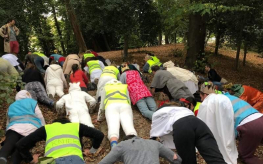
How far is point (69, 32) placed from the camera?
1839 cm

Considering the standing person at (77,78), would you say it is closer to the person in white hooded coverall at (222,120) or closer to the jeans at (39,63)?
the jeans at (39,63)

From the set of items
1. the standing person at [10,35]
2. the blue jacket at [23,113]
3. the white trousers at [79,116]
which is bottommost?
the white trousers at [79,116]

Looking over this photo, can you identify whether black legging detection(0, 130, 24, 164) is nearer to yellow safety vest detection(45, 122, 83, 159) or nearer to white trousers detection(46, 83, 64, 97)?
yellow safety vest detection(45, 122, 83, 159)

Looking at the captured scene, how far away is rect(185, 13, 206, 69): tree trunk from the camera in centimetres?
1045

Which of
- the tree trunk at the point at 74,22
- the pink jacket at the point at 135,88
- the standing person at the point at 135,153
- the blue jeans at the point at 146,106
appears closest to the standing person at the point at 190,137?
the standing person at the point at 135,153

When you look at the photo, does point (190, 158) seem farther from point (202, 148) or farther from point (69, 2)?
point (69, 2)

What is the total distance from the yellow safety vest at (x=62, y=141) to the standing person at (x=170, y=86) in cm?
321

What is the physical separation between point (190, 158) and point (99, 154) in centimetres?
177

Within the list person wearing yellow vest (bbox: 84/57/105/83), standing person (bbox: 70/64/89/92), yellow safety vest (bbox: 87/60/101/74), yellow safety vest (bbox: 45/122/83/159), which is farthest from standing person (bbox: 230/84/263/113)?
yellow safety vest (bbox: 87/60/101/74)

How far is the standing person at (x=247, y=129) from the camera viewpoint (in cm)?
397

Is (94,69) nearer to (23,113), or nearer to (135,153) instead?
(23,113)

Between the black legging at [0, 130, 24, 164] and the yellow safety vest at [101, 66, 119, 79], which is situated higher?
the yellow safety vest at [101, 66, 119, 79]

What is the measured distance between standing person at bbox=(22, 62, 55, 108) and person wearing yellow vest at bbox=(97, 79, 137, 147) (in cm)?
185

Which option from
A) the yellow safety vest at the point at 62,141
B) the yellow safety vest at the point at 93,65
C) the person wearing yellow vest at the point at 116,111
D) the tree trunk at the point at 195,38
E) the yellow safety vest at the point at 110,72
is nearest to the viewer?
the yellow safety vest at the point at 62,141
